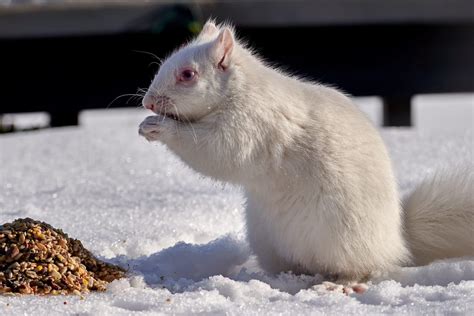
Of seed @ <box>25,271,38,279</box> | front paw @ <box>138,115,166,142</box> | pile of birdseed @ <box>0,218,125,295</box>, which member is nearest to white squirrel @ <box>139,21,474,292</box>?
front paw @ <box>138,115,166,142</box>

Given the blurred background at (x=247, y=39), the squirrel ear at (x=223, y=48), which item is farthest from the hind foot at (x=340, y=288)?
the blurred background at (x=247, y=39)

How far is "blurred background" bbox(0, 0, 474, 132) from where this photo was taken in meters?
6.04

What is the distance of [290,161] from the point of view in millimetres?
2838

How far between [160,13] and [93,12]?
1.52ft

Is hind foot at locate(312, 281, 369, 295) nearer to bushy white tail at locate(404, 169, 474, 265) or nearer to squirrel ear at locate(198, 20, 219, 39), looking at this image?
bushy white tail at locate(404, 169, 474, 265)

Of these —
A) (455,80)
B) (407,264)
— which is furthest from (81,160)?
(455,80)

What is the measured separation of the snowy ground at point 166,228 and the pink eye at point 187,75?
0.33 metres

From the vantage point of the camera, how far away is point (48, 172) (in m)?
4.68

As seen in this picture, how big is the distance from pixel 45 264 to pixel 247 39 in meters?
3.71

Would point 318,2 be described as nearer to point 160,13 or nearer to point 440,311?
point 160,13

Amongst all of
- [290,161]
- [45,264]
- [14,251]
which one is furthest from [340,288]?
[14,251]

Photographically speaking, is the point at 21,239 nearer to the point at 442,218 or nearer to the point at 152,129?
the point at 152,129

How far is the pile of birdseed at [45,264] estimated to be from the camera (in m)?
2.69

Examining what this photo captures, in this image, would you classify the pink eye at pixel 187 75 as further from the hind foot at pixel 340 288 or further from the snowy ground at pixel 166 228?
the hind foot at pixel 340 288
